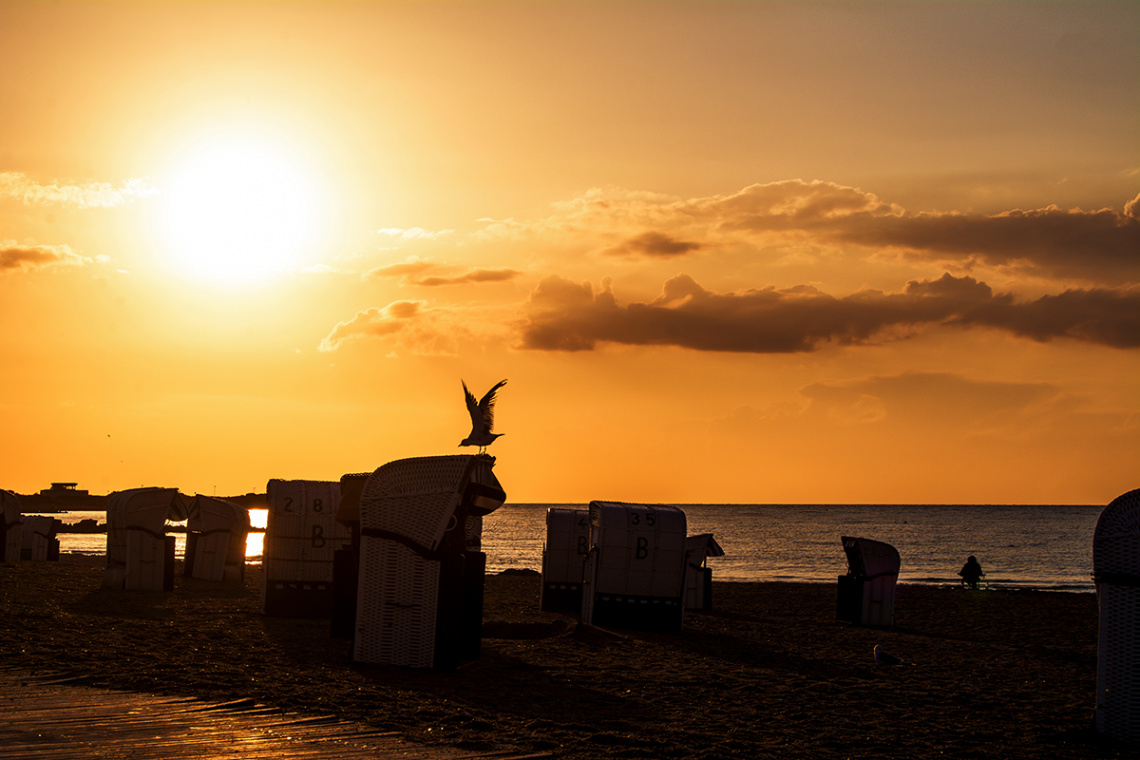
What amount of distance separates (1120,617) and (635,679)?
6.62 metres

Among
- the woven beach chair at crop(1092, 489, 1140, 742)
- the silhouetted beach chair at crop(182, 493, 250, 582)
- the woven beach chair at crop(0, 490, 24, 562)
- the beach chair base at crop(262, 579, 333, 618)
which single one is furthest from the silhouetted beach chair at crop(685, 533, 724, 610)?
the woven beach chair at crop(0, 490, 24, 562)

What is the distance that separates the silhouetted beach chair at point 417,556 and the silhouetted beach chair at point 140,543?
16835 mm

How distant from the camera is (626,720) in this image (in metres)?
11.5

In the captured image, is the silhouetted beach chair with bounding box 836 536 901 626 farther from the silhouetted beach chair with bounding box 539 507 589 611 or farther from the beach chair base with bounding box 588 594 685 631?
the silhouetted beach chair with bounding box 539 507 589 611

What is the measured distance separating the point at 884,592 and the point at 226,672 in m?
18.0

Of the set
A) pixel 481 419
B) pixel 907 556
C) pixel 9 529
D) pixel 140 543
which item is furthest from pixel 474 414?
pixel 907 556

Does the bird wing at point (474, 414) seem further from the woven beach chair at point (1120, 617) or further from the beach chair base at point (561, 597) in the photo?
the beach chair base at point (561, 597)

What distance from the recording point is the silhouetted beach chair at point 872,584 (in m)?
25.8

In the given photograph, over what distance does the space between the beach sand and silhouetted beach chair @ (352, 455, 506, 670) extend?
1.27ft

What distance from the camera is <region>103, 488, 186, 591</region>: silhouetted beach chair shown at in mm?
29156

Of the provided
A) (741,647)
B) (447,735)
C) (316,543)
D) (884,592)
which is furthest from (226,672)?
(884,592)

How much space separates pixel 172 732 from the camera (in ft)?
30.5

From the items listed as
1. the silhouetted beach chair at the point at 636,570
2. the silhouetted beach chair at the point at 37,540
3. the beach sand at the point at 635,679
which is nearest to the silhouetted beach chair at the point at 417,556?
the beach sand at the point at 635,679

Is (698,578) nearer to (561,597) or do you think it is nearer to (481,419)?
(561,597)
